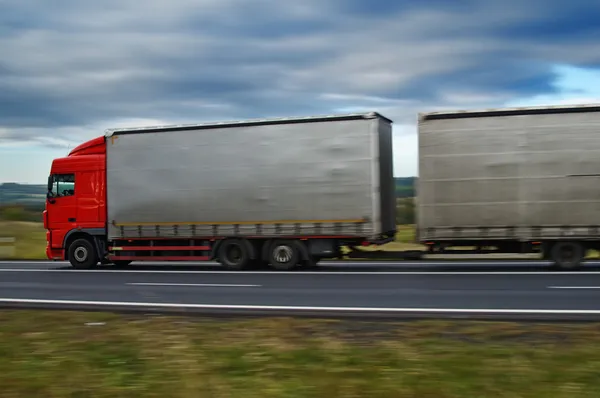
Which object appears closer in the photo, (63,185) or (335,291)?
(335,291)

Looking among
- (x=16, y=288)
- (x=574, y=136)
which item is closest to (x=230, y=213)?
(x=16, y=288)

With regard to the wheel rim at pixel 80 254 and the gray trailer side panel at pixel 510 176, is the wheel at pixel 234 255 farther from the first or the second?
the gray trailer side panel at pixel 510 176

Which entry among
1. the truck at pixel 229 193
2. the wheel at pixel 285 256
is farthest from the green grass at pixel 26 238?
the wheel at pixel 285 256

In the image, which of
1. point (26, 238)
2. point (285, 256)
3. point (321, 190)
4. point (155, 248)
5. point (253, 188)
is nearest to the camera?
point (321, 190)

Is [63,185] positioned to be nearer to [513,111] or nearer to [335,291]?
[335,291]

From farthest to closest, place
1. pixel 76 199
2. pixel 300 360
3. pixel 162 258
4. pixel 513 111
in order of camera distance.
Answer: pixel 76 199
pixel 162 258
pixel 513 111
pixel 300 360

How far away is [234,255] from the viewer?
1894cm

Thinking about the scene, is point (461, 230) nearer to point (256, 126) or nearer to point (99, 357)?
point (256, 126)

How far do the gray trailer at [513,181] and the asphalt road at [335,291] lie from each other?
92 cm

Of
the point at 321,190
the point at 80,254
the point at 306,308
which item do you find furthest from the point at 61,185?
the point at 306,308

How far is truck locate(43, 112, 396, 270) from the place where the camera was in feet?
58.1

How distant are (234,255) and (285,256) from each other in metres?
1.55

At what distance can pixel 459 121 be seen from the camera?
56.3 feet

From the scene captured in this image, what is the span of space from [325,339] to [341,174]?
1010 cm
